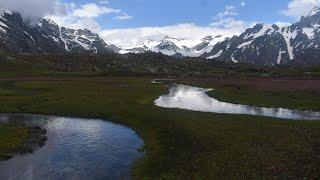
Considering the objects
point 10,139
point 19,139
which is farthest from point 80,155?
point 10,139

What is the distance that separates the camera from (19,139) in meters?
52.4

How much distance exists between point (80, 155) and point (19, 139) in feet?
34.7

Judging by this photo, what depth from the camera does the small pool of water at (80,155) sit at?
3891cm

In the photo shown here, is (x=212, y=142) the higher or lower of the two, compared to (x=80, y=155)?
higher

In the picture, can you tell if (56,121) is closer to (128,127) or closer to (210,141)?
(128,127)

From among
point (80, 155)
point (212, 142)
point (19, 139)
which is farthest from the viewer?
point (19, 139)

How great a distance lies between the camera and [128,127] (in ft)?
210

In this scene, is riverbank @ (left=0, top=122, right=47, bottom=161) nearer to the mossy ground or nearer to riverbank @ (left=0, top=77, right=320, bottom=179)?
the mossy ground

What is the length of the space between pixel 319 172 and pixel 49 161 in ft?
80.0

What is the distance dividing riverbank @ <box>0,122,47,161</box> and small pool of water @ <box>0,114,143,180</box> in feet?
3.39

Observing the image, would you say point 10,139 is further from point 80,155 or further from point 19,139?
point 80,155

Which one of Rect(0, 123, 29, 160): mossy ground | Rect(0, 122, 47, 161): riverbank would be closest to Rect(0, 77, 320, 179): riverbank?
Rect(0, 122, 47, 161): riverbank

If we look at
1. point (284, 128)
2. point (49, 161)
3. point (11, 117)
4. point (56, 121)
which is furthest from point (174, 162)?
point (11, 117)

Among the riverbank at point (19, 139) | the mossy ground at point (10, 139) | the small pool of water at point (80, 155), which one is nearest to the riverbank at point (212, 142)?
the small pool of water at point (80, 155)
